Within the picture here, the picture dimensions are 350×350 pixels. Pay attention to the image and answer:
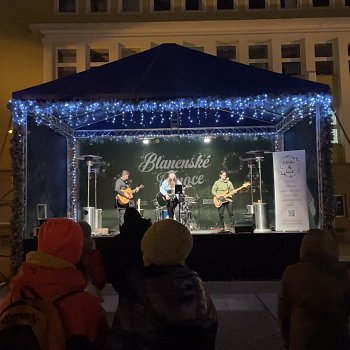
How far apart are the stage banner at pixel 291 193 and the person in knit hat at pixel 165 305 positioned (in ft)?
21.3

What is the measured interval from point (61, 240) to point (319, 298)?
177 centimetres

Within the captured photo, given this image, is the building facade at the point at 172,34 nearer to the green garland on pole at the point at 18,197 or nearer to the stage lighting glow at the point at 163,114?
the stage lighting glow at the point at 163,114

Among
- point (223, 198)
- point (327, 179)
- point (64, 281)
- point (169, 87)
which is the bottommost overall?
point (64, 281)

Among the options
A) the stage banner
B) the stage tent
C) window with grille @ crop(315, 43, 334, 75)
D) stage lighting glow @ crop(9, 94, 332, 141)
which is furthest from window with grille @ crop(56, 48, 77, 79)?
the stage banner

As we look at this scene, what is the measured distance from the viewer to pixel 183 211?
11195mm

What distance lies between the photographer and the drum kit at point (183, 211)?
1101cm

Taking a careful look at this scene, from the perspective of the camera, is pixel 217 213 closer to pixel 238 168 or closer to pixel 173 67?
pixel 238 168

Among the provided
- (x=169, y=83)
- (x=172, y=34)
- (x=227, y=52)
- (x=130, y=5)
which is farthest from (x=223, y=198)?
(x=130, y=5)

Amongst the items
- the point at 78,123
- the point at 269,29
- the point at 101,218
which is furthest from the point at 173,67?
the point at 269,29

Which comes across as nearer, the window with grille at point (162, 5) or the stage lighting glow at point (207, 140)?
the stage lighting glow at point (207, 140)

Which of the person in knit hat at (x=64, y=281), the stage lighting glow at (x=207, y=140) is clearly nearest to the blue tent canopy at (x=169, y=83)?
the stage lighting glow at (x=207, y=140)

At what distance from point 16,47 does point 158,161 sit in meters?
7.60

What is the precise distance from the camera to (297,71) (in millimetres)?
16766

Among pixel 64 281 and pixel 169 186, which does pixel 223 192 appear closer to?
pixel 169 186
